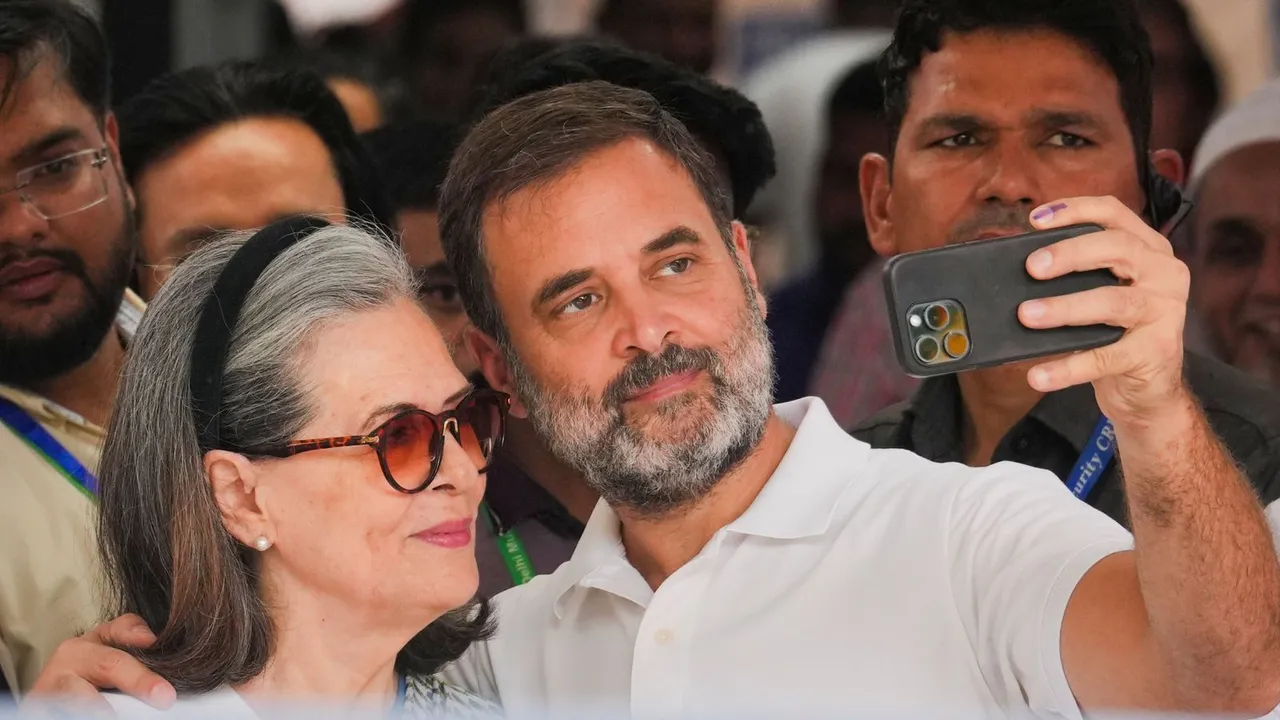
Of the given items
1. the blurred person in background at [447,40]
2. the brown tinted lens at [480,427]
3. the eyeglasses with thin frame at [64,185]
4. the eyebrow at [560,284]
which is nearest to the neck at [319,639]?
the brown tinted lens at [480,427]

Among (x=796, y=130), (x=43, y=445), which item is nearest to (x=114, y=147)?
(x=43, y=445)

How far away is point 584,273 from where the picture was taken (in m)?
2.17

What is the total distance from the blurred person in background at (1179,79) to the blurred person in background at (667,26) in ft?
2.83

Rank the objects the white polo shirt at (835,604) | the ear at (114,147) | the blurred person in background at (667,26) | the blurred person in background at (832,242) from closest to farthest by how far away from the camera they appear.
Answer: the white polo shirt at (835,604), the ear at (114,147), the blurred person in background at (832,242), the blurred person in background at (667,26)

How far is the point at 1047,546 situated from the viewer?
1.84 meters

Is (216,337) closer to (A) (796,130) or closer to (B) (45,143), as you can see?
(B) (45,143)

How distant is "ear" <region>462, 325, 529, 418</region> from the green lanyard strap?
13.0 inches

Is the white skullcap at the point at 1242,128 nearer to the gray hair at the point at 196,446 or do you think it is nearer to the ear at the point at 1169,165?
the ear at the point at 1169,165

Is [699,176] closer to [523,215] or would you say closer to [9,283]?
[523,215]

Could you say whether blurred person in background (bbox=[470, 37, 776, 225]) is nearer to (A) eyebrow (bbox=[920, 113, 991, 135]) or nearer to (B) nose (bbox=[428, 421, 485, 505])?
(A) eyebrow (bbox=[920, 113, 991, 135])

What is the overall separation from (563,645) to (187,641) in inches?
21.2

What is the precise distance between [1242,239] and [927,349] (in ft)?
4.39

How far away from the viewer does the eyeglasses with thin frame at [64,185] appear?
8.15 feet

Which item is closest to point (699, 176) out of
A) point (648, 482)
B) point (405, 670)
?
point (648, 482)
